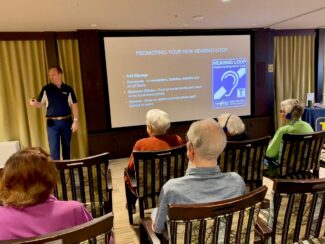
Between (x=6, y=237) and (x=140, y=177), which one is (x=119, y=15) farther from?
(x=6, y=237)

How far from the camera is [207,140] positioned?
1422 millimetres

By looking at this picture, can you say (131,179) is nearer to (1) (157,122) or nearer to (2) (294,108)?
(1) (157,122)

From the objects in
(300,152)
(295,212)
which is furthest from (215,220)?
(300,152)

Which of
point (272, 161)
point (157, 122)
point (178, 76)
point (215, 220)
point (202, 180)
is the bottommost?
point (272, 161)

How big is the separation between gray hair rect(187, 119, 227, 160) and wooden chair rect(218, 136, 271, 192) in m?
0.86

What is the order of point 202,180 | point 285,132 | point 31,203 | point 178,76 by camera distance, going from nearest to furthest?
point 31,203
point 202,180
point 285,132
point 178,76

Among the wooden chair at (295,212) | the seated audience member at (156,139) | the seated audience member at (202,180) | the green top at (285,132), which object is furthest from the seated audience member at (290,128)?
Result: the seated audience member at (202,180)

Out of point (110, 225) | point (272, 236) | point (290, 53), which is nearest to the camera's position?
point (110, 225)

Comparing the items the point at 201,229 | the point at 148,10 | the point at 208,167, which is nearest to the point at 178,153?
the point at 208,167

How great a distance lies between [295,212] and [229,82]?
422cm

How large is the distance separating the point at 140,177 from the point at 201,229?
118 cm

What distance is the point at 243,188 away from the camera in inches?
55.8

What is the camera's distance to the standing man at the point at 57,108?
4125 mm

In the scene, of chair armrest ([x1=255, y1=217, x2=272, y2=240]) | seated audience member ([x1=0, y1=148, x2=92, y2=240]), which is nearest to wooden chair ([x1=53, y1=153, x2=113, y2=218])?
seated audience member ([x1=0, y1=148, x2=92, y2=240])
